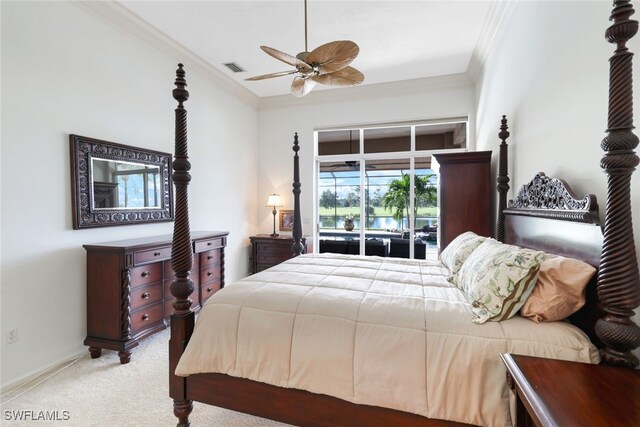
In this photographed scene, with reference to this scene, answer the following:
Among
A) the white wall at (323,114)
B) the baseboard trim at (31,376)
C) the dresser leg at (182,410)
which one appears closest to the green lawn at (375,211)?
the white wall at (323,114)

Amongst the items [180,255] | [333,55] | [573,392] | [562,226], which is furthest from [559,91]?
[180,255]

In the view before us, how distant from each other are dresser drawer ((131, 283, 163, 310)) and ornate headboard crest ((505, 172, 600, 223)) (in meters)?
3.19

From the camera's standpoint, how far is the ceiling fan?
2.07 metres

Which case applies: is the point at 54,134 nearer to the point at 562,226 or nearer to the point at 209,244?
the point at 209,244

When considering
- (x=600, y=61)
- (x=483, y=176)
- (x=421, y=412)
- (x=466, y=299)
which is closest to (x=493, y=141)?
(x=483, y=176)

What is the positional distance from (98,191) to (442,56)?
419cm

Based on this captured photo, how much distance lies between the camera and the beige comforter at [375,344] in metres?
1.24

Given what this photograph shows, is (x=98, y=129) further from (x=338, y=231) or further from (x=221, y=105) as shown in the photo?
(x=338, y=231)

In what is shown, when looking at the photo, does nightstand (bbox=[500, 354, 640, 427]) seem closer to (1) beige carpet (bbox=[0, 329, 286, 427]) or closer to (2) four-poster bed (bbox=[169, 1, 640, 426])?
(2) four-poster bed (bbox=[169, 1, 640, 426])

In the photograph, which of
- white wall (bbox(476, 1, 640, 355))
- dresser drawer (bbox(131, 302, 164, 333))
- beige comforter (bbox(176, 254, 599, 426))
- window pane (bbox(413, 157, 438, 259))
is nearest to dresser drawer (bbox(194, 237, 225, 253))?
dresser drawer (bbox(131, 302, 164, 333))

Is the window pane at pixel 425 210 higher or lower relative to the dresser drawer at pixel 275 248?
higher

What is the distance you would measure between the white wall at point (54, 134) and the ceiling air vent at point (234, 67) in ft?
2.85

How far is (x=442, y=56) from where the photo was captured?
12.5 ft

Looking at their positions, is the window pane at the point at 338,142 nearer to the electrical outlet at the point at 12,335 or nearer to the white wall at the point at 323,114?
the white wall at the point at 323,114
